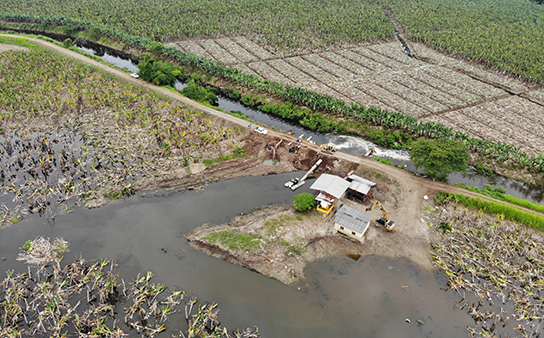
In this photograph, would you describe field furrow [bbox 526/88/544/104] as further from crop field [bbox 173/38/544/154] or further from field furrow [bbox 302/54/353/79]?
field furrow [bbox 302/54/353/79]

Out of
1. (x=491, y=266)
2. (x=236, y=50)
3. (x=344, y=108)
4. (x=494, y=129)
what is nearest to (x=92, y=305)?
(x=491, y=266)

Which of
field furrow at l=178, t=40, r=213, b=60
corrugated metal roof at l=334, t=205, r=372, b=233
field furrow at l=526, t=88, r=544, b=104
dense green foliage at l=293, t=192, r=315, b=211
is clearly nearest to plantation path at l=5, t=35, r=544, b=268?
corrugated metal roof at l=334, t=205, r=372, b=233

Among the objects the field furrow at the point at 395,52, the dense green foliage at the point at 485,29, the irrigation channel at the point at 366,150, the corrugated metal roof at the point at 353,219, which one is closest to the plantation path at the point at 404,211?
the corrugated metal roof at the point at 353,219

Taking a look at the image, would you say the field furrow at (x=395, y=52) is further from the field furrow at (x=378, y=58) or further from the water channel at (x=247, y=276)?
the water channel at (x=247, y=276)

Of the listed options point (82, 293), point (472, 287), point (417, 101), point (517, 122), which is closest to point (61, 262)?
point (82, 293)

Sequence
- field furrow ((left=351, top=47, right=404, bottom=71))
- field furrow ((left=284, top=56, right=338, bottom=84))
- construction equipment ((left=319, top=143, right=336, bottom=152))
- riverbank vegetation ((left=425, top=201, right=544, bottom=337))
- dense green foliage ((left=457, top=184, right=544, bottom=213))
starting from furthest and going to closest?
1. field furrow ((left=351, top=47, right=404, bottom=71))
2. field furrow ((left=284, top=56, right=338, bottom=84))
3. construction equipment ((left=319, top=143, right=336, bottom=152))
4. dense green foliage ((left=457, top=184, right=544, bottom=213))
5. riverbank vegetation ((left=425, top=201, right=544, bottom=337))

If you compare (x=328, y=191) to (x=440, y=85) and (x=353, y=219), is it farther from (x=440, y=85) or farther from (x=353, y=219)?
(x=440, y=85)

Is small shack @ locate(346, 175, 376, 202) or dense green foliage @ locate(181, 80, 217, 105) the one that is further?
dense green foliage @ locate(181, 80, 217, 105)
